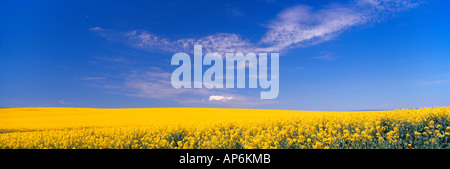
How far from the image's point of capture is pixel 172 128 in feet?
39.5
